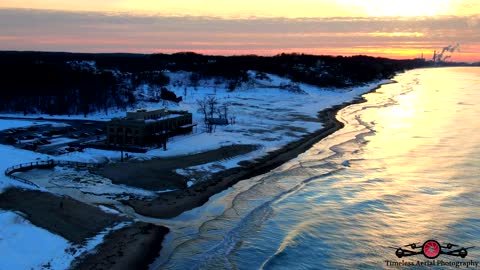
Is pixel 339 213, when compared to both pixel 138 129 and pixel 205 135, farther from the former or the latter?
pixel 205 135

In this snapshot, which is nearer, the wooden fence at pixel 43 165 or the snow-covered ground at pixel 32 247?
the snow-covered ground at pixel 32 247

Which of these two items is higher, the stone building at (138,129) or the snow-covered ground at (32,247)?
the stone building at (138,129)

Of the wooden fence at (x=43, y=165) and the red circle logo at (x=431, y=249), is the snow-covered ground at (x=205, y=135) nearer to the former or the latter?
the wooden fence at (x=43, y=165)

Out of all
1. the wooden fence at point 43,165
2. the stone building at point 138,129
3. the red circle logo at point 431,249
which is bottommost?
the red circle logo at point 431,249

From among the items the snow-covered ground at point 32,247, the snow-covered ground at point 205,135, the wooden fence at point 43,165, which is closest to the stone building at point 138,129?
the snow-covered ground at point 205,135

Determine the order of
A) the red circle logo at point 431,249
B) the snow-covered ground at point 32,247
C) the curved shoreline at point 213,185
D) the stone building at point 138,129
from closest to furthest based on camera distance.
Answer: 1. the snow-covered ground at point 32,247
2. the red circle logo at point 431,249
3. the curved shoreline at point 213,185
4. the stone building at point 138,129

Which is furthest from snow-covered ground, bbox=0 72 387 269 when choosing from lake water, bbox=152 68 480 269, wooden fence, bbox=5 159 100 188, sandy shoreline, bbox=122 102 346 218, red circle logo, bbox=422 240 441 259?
red circle logo, bbox=422 240 441 259
